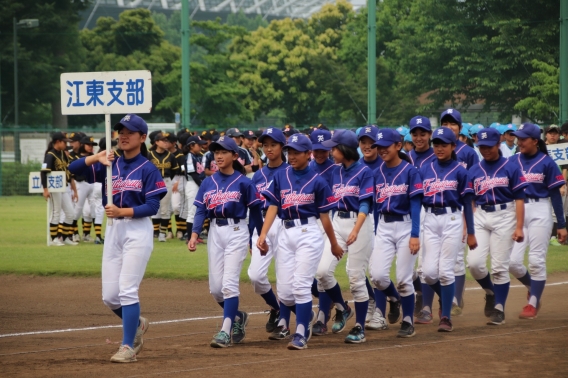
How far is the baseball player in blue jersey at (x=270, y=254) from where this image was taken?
31.3 feet

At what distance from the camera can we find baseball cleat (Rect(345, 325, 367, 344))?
360 inches

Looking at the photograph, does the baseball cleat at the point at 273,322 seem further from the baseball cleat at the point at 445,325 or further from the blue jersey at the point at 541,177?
the blue jersey at the point at 541,177

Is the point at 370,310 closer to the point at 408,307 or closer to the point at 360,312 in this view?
the point at 408,307

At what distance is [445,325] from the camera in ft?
32.2

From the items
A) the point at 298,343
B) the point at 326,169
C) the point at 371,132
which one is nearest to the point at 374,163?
the point at 371,132

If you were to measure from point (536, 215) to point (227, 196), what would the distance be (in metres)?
3.92

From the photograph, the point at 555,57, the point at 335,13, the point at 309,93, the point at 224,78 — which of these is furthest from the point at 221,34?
the point at 555,57

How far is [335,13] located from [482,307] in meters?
48.0

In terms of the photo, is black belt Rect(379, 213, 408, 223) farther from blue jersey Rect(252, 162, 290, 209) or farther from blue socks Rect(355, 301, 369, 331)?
blue jersey Rect(252, 162, 290, 209)

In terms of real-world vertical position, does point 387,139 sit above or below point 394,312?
above

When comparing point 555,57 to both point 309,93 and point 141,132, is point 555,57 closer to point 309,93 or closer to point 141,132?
point 309,93

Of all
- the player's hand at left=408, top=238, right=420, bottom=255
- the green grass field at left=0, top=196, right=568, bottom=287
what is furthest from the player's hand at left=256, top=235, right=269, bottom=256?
the green grass field at left=0, top=196, right=568, bottom=287

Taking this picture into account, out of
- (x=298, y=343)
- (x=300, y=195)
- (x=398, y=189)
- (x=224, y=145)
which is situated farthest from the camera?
(x=398, y=189)

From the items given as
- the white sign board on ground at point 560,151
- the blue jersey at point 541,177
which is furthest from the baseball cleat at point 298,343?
the white sign board on ground at point 560,151
